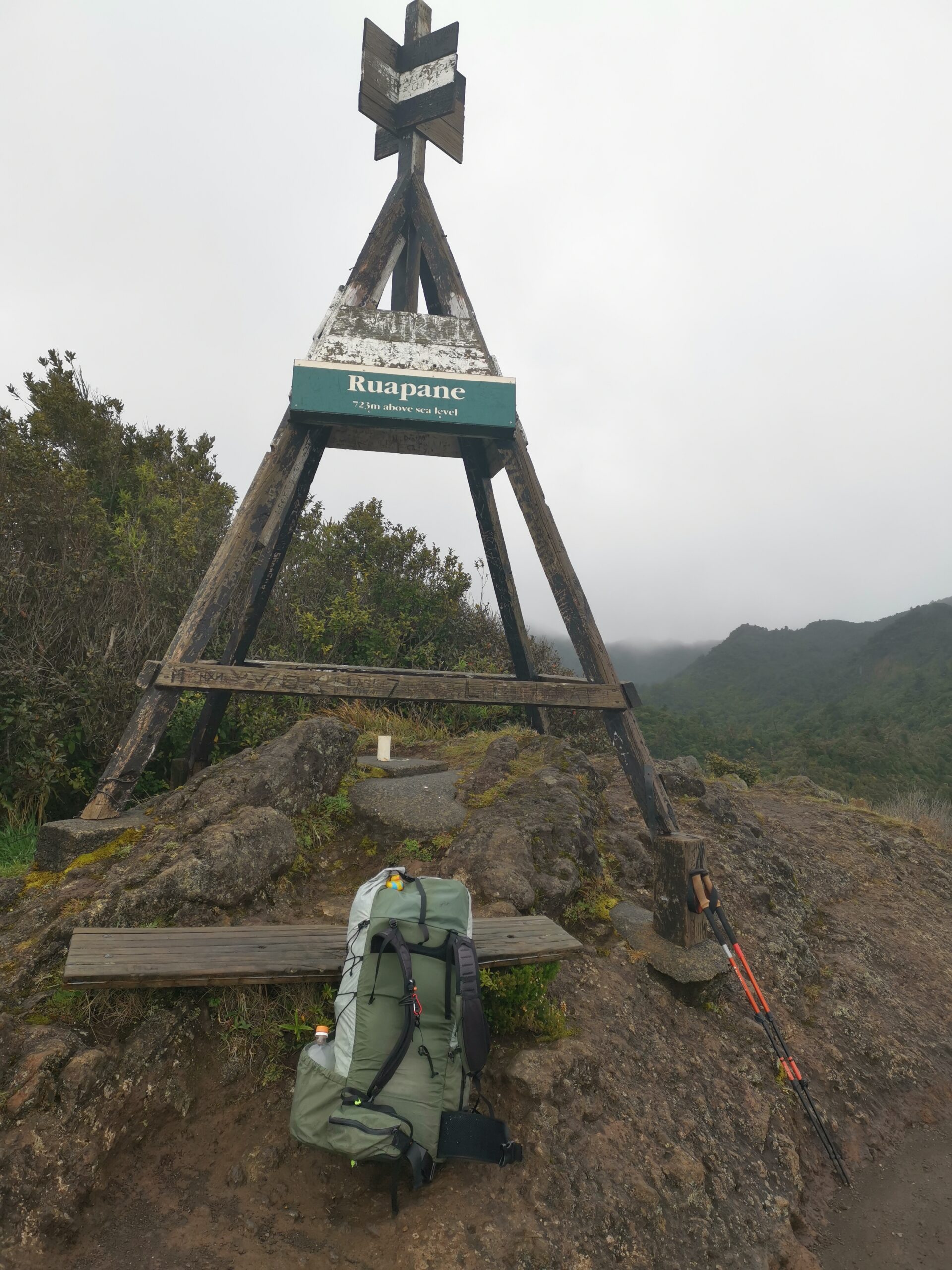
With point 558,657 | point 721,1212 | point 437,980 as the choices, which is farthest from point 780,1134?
point 558,657

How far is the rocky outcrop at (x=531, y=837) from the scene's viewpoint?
4.32 meters

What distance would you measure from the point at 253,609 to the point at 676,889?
421 centimetres

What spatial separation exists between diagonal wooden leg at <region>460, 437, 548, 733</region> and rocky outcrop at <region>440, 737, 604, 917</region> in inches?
29.7

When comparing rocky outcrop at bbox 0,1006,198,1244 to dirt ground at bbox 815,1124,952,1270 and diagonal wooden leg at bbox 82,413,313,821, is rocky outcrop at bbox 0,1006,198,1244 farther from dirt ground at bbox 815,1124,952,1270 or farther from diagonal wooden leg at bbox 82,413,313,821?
dirt ground at bbox 815,1124,952,1270

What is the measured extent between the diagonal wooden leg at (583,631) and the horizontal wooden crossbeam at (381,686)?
18 centimetres

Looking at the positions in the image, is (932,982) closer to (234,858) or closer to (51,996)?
(234,858)

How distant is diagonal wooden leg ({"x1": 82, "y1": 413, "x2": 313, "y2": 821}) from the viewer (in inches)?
169

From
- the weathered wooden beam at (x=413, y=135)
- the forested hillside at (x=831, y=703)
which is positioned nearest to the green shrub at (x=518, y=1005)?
the weathered wooden beam at (x=413, y=135)

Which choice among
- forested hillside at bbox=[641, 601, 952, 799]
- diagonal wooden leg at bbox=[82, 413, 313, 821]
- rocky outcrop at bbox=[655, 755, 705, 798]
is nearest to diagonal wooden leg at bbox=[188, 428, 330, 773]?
diagonal wooden leg at bbox=[82, 413, 313, 821]

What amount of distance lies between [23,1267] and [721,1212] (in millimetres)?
2796

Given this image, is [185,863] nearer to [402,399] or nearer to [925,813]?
[402,399]

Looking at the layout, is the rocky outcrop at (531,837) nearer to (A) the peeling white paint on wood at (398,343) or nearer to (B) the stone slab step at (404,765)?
(B) the stone slab step at (404,765)

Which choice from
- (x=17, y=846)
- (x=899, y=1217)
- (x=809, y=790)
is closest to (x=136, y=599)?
(x=17, y=846)

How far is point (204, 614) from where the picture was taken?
14.9 ft
